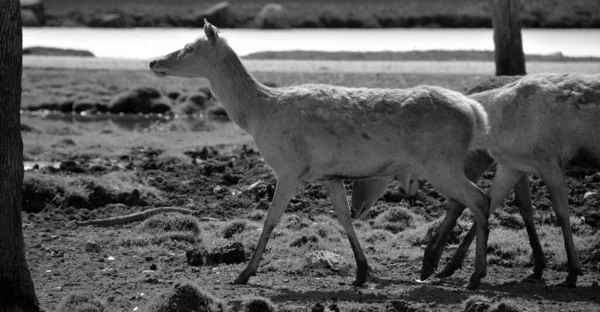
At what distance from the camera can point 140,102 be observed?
25.7m

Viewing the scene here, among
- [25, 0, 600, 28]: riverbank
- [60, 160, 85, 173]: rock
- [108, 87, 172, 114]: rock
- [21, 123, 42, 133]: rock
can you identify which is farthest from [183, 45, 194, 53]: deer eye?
[25, 0, 600, 28]: riverbank

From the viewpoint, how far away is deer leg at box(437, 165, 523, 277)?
1123cm

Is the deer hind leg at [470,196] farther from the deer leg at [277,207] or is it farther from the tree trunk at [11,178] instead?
the tree trunk at [11,178]

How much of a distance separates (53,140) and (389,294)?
10799mm

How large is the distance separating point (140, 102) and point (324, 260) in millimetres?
15159

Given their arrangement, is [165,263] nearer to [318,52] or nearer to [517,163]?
[517,163]

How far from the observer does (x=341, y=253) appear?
39.2 feet

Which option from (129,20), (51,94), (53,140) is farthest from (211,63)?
(129,20)

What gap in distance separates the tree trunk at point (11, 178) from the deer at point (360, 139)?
2176 millimetres

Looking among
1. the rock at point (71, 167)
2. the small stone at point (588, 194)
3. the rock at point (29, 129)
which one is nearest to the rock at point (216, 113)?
the rock at point (29, 129)

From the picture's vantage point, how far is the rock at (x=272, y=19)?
2029 inches

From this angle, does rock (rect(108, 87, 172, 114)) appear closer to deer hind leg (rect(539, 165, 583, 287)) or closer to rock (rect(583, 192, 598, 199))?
rock (rect(583, 192, 598, 199))

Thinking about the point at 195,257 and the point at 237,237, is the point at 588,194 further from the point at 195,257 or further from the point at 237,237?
the point at 195,257

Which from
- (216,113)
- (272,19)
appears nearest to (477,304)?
(216,113)
